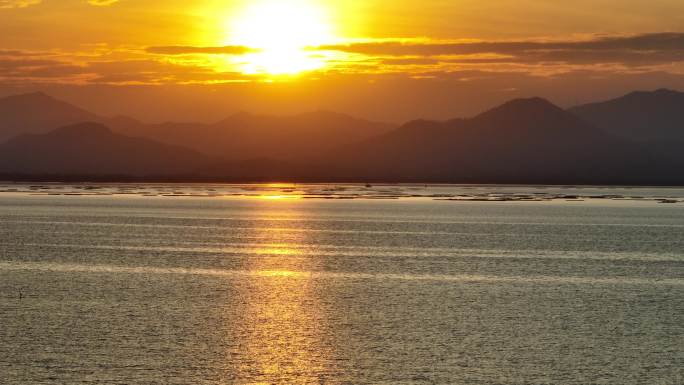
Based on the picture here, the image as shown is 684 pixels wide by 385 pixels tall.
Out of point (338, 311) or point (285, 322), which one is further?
point (338, 311)

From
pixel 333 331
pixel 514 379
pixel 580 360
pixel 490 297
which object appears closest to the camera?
pixel 514 379

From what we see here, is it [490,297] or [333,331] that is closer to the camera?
[333,331]

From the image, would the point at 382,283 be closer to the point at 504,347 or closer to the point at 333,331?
the point at 333,331

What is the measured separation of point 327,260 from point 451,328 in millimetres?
25871

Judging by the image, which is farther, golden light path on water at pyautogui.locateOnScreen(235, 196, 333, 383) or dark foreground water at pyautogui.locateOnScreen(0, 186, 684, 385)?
golden light path on water at pyautogui.locateOnScreen(235, 196, 333, 383)

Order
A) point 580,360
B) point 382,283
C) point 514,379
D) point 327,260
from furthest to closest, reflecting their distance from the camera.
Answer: point 327,260
point 382,283
point 580,360
point 514,379

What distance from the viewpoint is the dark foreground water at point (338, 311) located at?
24516mm

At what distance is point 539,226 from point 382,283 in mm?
53051

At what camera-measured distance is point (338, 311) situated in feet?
112

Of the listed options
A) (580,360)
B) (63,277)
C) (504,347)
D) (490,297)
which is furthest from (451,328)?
(63,277)

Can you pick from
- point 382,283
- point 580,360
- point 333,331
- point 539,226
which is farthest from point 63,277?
point 539,226

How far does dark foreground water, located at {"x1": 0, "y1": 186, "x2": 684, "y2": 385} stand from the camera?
2452 cm

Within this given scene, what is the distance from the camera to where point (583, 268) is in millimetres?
51906

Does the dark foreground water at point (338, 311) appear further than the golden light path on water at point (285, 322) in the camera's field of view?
No
